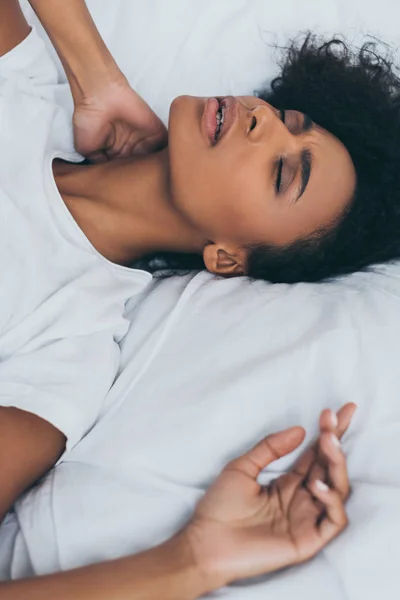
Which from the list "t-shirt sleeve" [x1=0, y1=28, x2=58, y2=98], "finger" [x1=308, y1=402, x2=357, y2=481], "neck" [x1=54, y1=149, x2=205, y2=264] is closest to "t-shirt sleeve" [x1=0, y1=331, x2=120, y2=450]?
"neck" [x1=54, y1=149, x2=205, y2=264]

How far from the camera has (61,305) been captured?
1118 millimetres

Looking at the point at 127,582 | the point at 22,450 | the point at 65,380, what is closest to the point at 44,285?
the point at 65,380

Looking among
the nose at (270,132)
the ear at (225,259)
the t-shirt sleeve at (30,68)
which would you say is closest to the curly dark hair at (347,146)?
the ear at (225,259)

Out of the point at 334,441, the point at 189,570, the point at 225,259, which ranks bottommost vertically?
the point at 189,570

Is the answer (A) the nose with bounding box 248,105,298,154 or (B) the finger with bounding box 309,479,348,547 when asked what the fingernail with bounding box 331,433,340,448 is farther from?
(A) the nose with bounding box 248,105,298,154

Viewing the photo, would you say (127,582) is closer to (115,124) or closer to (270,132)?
(270,132)

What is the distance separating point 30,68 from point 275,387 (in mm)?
797

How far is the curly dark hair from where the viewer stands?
4.04ft

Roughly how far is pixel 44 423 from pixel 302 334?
44 centimetres

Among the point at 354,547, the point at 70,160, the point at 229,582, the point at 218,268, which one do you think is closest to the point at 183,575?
the point at 229,582

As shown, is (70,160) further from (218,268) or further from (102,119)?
(218,268)

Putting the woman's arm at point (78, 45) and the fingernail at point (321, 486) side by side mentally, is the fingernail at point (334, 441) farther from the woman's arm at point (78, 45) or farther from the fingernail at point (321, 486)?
the woman's arm at point (78, 45)

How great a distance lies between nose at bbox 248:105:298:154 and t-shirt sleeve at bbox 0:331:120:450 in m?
0.44

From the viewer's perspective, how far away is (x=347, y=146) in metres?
1.28
